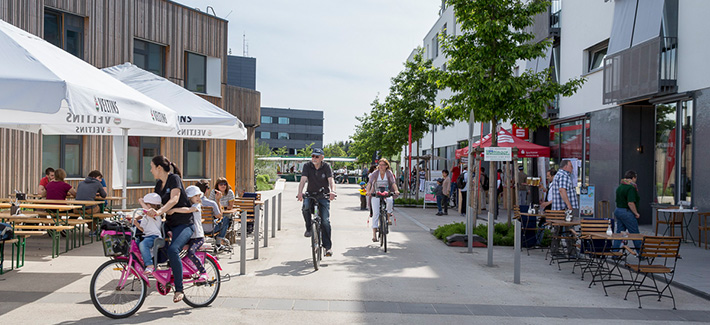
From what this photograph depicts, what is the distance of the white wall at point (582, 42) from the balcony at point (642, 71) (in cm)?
133

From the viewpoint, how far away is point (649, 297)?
7.75m

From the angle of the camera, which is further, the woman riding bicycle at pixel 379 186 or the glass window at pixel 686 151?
the glass window at pixel 686 151

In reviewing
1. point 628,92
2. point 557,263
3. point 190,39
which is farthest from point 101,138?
point 628,92

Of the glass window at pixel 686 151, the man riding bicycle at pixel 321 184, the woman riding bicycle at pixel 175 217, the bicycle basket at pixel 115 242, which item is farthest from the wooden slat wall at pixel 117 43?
the glass window at pixel 686 151

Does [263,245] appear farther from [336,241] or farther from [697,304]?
[697,304]

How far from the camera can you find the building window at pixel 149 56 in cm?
1959

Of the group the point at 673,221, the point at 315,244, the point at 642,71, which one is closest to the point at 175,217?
the point at 315,244

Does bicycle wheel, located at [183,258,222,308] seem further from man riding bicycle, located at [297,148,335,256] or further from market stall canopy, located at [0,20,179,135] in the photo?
man riding bicycle, located at [297,148,335,256]

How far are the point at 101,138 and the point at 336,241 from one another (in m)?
9.54

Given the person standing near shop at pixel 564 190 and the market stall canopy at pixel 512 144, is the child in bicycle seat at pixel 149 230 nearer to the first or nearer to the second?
the person standing near shop at pixel 564 190

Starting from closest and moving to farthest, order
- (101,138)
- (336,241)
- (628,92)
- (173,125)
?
(173,125) < (336,241) < (628,92) < (101,138)

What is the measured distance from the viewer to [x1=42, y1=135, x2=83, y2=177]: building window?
1684 cm

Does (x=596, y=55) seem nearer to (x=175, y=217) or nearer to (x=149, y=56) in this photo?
(x=149, y=56)

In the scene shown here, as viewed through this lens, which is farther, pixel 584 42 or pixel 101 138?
pixel 584 42
